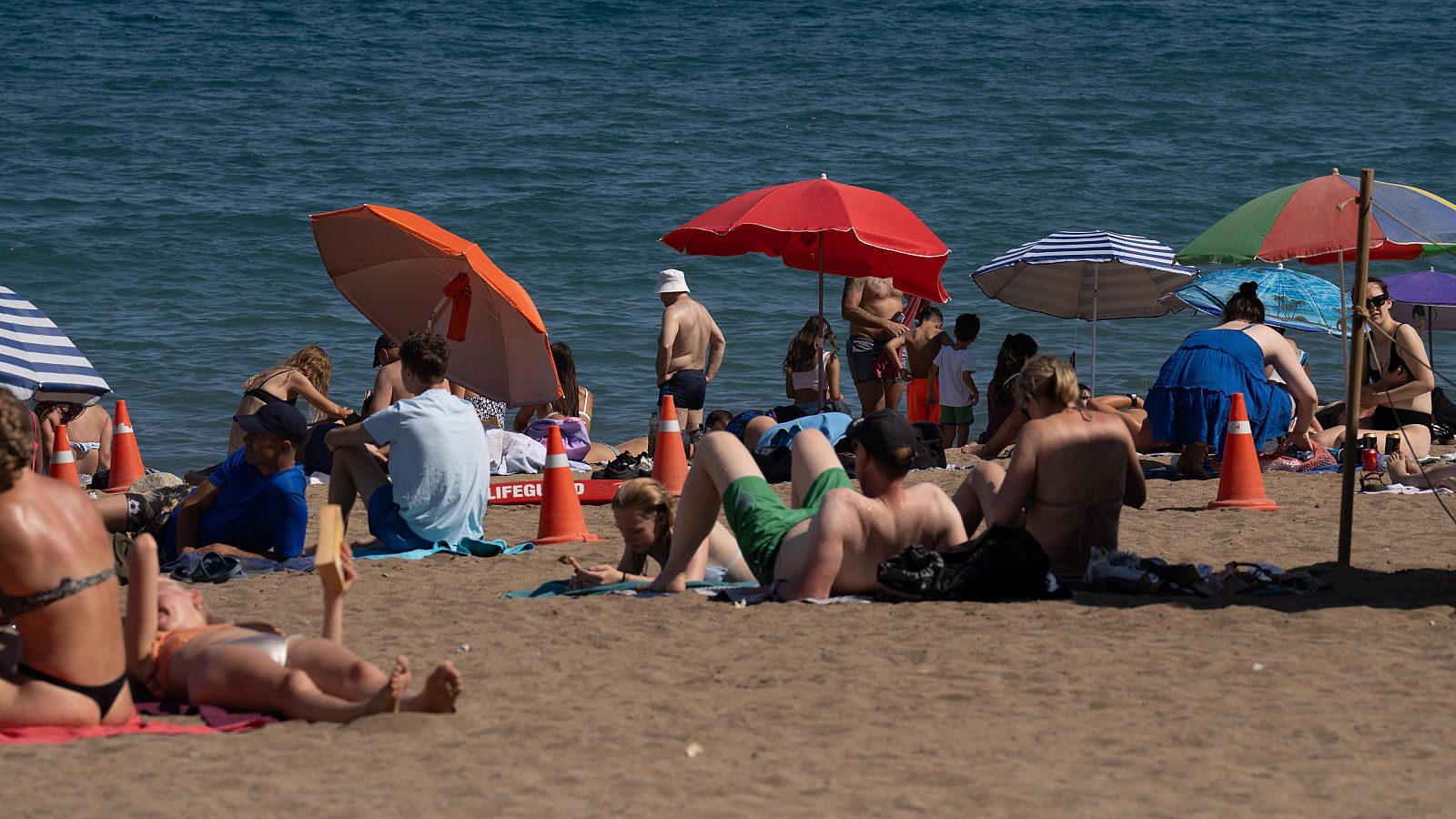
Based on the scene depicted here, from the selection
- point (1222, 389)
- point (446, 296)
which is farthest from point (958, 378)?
point (446, 296)

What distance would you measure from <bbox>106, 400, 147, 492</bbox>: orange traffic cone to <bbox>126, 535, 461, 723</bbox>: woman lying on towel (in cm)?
557

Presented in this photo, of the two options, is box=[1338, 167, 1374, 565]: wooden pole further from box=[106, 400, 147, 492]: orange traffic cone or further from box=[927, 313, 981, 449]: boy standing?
box=[106, 400, 147, 492]: orange traffic cone

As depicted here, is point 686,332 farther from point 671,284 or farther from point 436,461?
point 436,461

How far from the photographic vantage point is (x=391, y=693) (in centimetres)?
413

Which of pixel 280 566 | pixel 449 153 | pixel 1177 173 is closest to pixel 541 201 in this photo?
pixel 449 153

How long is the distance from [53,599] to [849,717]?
2.13 metres

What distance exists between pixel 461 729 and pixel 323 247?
212 inches

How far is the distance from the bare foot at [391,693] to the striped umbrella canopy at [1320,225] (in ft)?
22.3

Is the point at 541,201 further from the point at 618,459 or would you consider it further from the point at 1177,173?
the point at 618,459

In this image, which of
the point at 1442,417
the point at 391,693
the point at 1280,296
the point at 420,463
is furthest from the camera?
the point at 1280,296

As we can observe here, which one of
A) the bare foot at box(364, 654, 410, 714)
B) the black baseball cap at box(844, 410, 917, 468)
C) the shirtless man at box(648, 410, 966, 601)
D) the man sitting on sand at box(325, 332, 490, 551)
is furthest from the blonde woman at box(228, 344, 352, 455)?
the bare foot at box(364, 654, 410, 714)

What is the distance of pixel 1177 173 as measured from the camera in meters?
24.5

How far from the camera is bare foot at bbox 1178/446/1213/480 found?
9.26 meters

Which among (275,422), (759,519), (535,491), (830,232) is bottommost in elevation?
(535,491)
